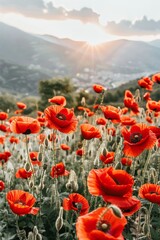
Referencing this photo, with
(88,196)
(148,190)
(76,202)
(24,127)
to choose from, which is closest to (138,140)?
(148,190)

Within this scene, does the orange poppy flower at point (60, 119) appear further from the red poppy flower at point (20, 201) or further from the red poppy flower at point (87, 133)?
the red poppy flower at point (20, 201)

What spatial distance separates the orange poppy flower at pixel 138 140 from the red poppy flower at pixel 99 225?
1.20 meters

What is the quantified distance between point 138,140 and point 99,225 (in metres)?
1.48

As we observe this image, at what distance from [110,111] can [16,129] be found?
1.25 m

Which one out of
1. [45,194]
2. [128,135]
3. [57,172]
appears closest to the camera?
[128,135]

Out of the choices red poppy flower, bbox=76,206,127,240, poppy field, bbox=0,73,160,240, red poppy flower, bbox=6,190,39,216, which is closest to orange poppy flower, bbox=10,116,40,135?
poppy field, bbox=0,73,160,240

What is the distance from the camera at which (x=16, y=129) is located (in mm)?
3207

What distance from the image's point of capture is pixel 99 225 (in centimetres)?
151

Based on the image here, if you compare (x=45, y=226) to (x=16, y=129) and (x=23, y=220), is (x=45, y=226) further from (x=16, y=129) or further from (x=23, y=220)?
(x=16, y=129)

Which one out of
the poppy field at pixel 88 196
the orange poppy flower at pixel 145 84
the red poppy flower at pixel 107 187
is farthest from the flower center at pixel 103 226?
the orange poppy flower at pixel 145 84

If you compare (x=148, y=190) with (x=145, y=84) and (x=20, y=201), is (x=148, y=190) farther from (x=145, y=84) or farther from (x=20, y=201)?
(x=145, y=84)

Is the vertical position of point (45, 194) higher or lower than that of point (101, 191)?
lower

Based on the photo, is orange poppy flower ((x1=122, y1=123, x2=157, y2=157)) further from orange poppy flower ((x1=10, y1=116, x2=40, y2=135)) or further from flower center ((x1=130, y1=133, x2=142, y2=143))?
orange poppy flower ((x1=10, y1=116, x2=40, y2=135))

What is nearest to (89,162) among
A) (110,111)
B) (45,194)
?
(45,194)
